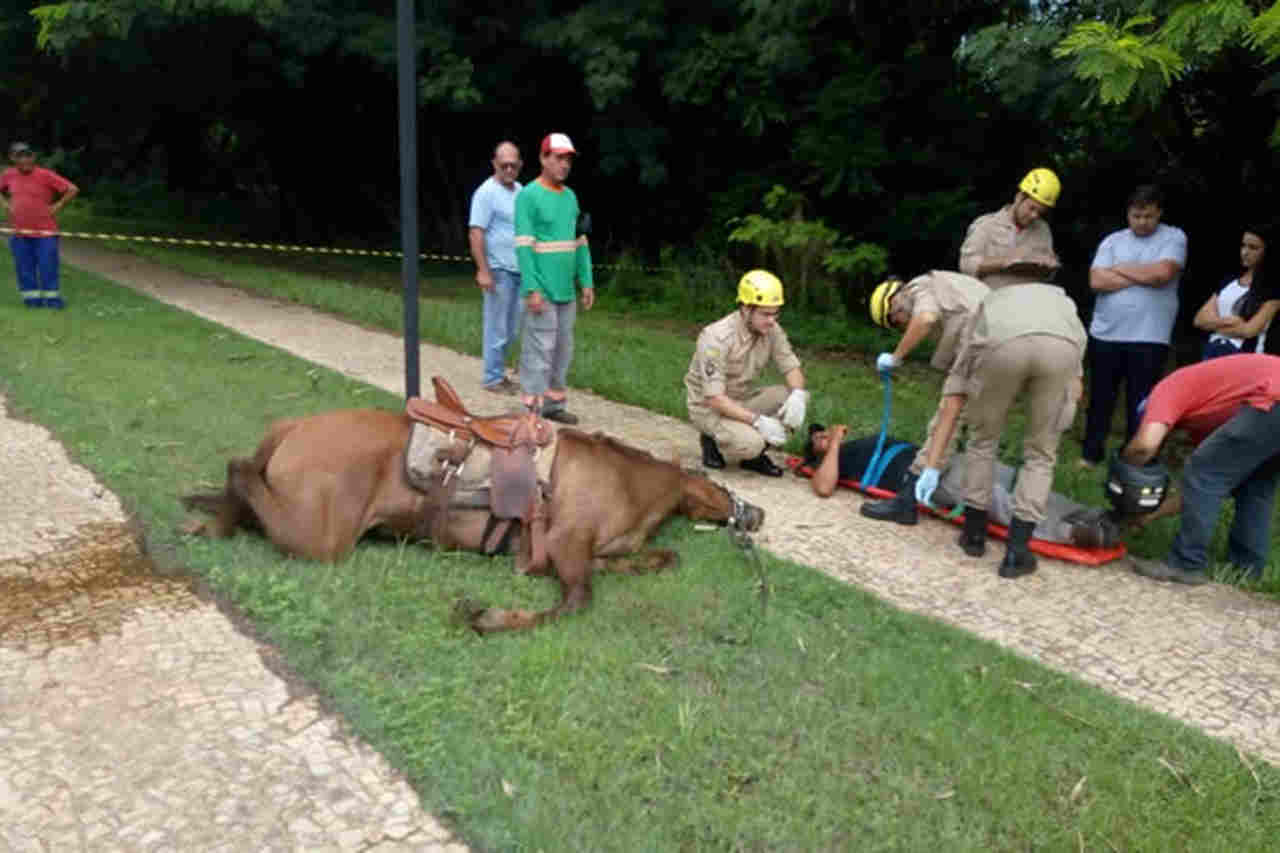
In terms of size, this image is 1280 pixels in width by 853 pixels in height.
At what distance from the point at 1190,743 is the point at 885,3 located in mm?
10703

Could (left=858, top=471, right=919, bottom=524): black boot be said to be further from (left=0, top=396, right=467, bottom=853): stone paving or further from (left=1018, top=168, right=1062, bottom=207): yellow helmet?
(left=0, top=396, right=467, bottom=853): stone paving

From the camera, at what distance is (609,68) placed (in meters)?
13.2

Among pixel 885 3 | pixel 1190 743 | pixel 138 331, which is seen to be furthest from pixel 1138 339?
pixel 138 331

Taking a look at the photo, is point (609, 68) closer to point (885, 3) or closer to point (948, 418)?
point (885, 3)

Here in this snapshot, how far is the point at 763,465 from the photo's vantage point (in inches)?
254

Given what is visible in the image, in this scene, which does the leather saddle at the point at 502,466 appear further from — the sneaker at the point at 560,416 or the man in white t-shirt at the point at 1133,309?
the man in white t-shirt at the point at 1133,309

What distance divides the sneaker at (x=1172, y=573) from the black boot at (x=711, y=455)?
7.82 feet

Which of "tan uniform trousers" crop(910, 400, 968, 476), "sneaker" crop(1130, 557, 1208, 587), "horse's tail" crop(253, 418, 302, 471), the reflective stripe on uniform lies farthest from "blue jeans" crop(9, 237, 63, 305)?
"sneaker" crop(1130, 557, 1208, 587)

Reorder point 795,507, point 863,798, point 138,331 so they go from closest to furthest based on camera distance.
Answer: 1. point 863,798
2. point 795,507
3. point 138,331

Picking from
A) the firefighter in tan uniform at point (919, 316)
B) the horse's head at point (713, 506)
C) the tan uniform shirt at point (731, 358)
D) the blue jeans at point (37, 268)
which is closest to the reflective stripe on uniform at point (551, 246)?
the tan uniform shirt at point (731, 358)

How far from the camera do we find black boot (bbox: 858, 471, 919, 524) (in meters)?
5.66

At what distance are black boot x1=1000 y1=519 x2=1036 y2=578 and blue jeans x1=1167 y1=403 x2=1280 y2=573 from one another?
71cm

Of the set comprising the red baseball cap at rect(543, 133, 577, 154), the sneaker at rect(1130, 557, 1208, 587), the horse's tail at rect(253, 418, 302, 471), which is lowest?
the sneaker at rect(1130, 557, 1208, 587)

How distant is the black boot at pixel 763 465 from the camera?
645 centimetres
